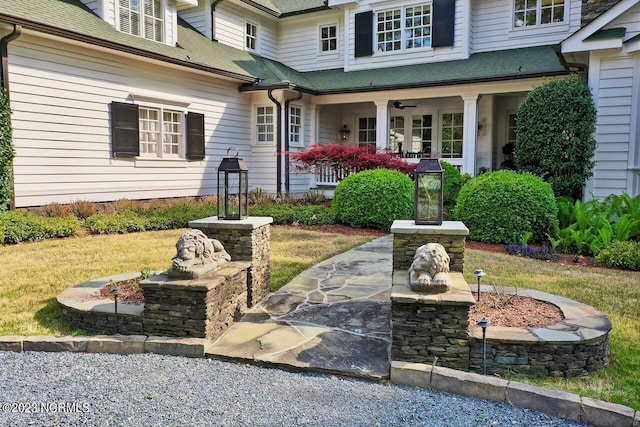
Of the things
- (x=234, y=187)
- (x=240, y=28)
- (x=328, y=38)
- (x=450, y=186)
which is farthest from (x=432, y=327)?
(x=328, y=38)

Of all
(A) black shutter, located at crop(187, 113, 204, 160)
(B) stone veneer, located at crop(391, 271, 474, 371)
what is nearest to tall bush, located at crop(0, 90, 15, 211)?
(A) black shutter, located at crop(187, 113, 204, 160)

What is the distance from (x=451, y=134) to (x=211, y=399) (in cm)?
1460

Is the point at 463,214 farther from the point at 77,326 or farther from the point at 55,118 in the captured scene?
the point at 55,118

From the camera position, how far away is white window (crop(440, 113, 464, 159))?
52.2ft

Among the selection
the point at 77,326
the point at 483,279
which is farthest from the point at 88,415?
the point at 483,279

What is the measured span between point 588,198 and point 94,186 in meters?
11.1

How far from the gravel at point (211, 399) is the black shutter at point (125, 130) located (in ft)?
26.7

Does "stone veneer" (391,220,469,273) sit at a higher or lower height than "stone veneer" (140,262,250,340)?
higher

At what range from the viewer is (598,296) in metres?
5.21

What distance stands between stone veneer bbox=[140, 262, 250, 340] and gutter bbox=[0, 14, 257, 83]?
24.3 ft

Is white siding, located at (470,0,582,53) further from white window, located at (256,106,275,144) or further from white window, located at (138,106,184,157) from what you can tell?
white window, located at (138,106,184,157)

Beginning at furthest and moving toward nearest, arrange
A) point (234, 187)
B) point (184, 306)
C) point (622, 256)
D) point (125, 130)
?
point (125, 130) < point (622, 256) < point (234, 187) < point (184, 306)

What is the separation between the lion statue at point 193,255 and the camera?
3.96m

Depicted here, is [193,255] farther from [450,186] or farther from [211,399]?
[450,186]
